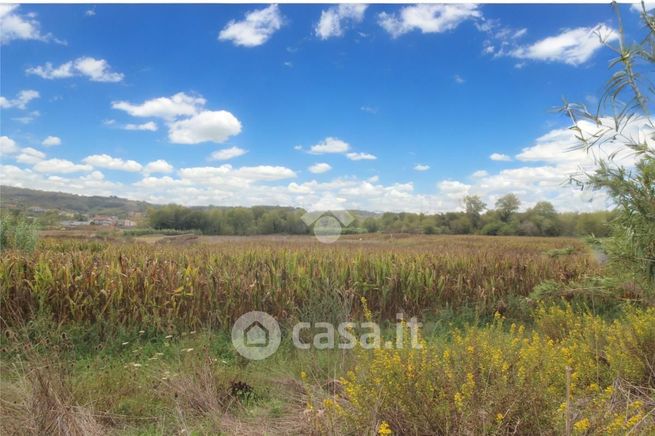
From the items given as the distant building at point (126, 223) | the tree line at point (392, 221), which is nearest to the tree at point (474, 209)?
the tree line at point (392, 221)

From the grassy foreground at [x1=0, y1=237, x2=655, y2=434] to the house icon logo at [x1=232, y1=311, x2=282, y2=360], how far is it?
0.16 m

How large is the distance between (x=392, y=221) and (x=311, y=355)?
38.1m

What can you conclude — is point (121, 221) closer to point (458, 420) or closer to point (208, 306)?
point (208, 306)

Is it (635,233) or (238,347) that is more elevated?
(635,233)

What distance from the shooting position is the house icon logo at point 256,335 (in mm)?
5590

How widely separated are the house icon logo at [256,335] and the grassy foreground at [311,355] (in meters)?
0.16

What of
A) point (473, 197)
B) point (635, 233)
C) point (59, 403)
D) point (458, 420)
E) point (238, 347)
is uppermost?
point (473, 197)

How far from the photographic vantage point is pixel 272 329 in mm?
6445

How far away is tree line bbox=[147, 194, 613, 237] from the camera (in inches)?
1131

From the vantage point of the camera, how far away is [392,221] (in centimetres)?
4216

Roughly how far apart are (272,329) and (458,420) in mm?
4399

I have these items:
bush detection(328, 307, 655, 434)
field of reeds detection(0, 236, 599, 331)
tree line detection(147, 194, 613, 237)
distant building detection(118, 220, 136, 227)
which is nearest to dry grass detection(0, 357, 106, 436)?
bush detection(328, 307, 655, 434)

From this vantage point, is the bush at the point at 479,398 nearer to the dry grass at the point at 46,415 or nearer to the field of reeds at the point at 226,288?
the dry grass at the point at 46,415

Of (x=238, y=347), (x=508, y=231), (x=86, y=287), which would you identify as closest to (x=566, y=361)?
(x=238, y=347)
